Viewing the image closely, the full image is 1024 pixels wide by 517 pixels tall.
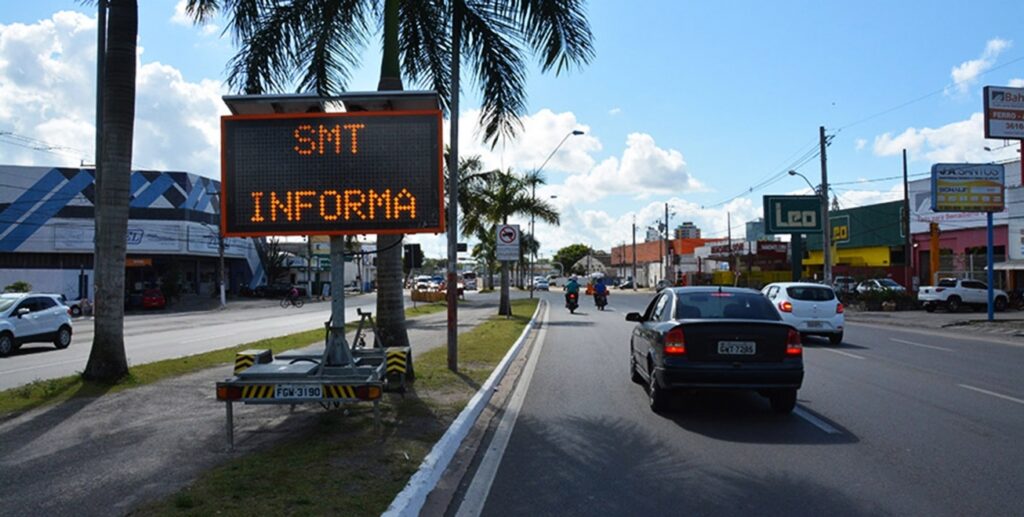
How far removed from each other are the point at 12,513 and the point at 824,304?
58.0 feet

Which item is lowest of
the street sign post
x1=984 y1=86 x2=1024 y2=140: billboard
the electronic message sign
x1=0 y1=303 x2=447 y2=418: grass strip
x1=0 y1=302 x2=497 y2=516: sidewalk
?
x1=0 y1=302 x2=497 y2=516: sidewalk

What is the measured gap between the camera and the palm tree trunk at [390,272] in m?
11.3

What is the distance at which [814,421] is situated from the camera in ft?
28.8

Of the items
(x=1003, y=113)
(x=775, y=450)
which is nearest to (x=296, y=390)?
(x=775, y=450)

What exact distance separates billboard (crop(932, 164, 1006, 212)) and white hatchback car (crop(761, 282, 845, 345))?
12.6 m

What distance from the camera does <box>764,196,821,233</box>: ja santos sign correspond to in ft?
152

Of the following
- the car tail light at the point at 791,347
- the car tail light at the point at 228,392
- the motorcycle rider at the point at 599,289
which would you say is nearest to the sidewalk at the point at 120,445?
the car tail light at the point at 228,392

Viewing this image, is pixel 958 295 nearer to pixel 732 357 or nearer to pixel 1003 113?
pixel 1003 113

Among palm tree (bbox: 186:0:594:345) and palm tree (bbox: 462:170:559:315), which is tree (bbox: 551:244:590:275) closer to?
palm tree (bbox: 462:170:559:315)

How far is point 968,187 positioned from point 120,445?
29.5 metres

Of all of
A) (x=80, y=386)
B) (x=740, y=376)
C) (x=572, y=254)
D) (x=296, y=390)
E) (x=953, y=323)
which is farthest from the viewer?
(x=572, y=254)

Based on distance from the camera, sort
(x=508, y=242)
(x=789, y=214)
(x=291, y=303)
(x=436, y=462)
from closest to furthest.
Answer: (x=436, y=462) < (x=508, y=242) < (x=789, y=214) < (x=291, y=303)

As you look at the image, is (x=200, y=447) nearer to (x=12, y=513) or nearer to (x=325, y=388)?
(x=325, y=388)

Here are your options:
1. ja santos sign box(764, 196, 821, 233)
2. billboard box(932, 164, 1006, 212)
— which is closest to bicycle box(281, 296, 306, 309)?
ja santos sign box(764, 196, 821, 233)
